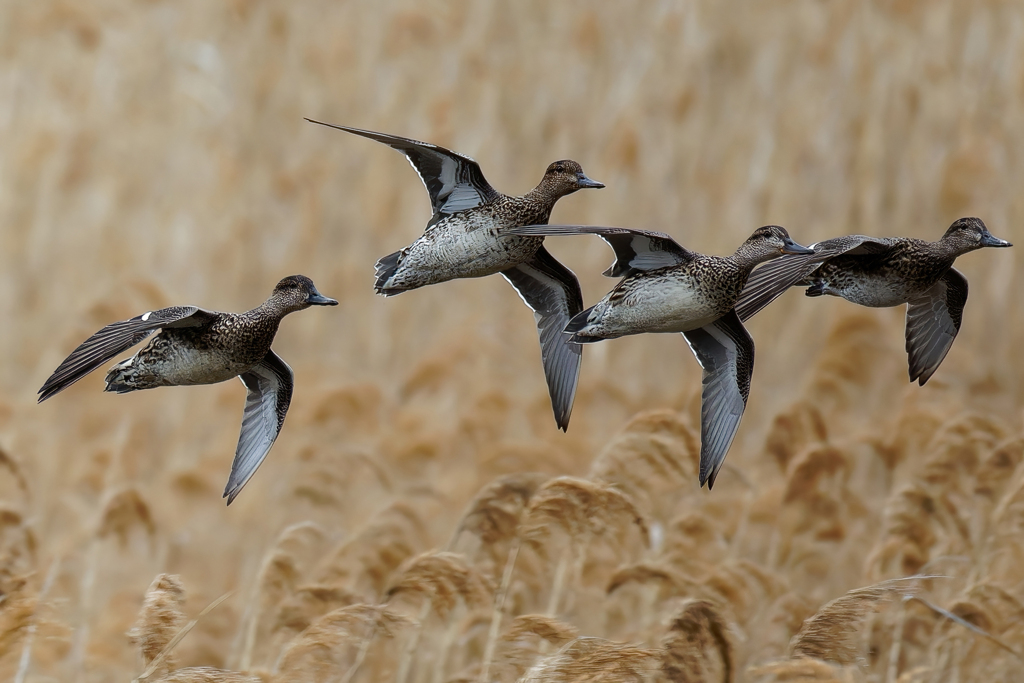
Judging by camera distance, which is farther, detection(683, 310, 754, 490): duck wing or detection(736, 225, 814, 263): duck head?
detection(683, 310, 754, 490): duck wing

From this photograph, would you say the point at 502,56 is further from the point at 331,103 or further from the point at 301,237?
the point at 301,237

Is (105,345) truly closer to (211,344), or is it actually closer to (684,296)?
(211,344)

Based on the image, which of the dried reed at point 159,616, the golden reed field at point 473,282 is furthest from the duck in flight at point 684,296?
the golden reed field at point 473,282

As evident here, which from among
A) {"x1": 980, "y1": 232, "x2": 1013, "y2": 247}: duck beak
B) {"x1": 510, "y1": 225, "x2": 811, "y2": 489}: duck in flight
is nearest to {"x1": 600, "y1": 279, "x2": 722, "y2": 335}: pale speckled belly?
{"x1": 510, "y1": 225, "x2": 811, "y2": 489}: duck in flight

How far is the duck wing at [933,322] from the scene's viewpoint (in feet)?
9.82

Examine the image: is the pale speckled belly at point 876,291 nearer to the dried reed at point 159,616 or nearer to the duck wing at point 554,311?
the duck wing at point 554,311

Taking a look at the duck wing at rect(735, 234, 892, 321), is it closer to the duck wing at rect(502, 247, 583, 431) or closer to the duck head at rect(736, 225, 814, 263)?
the duck head at rect(736, 225, 814, 263)

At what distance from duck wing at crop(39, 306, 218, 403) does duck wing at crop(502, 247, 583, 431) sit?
37.1 inches

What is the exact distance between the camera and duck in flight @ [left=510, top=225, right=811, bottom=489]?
9.11ft

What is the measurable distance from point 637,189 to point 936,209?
253 centimetres

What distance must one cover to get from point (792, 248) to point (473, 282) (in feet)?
22.4

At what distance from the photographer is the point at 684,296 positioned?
2783 millimetres

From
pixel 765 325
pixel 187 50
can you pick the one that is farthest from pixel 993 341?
pixel 187 50

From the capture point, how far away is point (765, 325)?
30.7 ft
